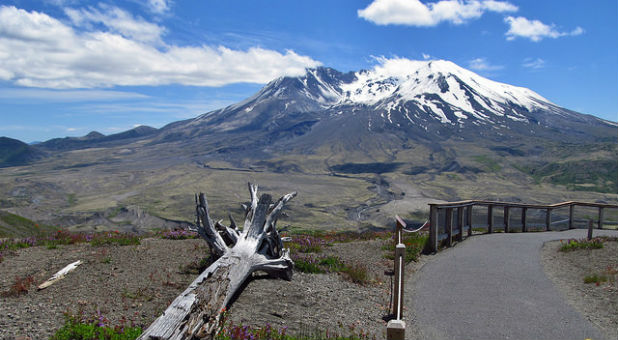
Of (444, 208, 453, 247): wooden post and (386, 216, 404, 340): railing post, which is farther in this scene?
(444, 208, 453, 247): wooden post

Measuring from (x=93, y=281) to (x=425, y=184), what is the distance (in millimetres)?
189093

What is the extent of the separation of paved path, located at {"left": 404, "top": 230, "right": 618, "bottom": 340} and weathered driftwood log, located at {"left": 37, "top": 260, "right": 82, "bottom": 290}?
289 inches

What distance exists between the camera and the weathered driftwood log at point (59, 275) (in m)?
8.77

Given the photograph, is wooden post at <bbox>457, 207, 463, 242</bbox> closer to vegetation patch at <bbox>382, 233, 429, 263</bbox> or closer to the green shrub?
vegetation patch at <bbox>382, 233, 429, 263</bbox>

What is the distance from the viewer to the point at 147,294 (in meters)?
8.64

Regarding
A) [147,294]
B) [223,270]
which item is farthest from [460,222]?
[147,294]

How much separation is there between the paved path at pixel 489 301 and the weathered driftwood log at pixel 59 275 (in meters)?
7.33

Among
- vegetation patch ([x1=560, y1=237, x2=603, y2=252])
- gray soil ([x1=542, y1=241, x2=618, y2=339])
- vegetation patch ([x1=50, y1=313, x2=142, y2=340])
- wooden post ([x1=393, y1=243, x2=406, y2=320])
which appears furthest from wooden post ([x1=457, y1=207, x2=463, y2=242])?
vegetation patch ([x1=50, y1=313, x2=142, y2=340])

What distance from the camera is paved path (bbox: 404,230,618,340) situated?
7.36 metres

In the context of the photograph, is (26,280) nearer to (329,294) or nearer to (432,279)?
(329,294)

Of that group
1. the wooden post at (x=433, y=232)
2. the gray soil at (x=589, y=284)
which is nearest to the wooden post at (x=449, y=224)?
the wooden post at (x=433, y=232)

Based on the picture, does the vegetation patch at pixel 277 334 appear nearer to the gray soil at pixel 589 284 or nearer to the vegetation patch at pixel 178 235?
the gray soil at pixel 589 284

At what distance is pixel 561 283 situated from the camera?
1023 cm

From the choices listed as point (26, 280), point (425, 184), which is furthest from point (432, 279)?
point (425, 184)
